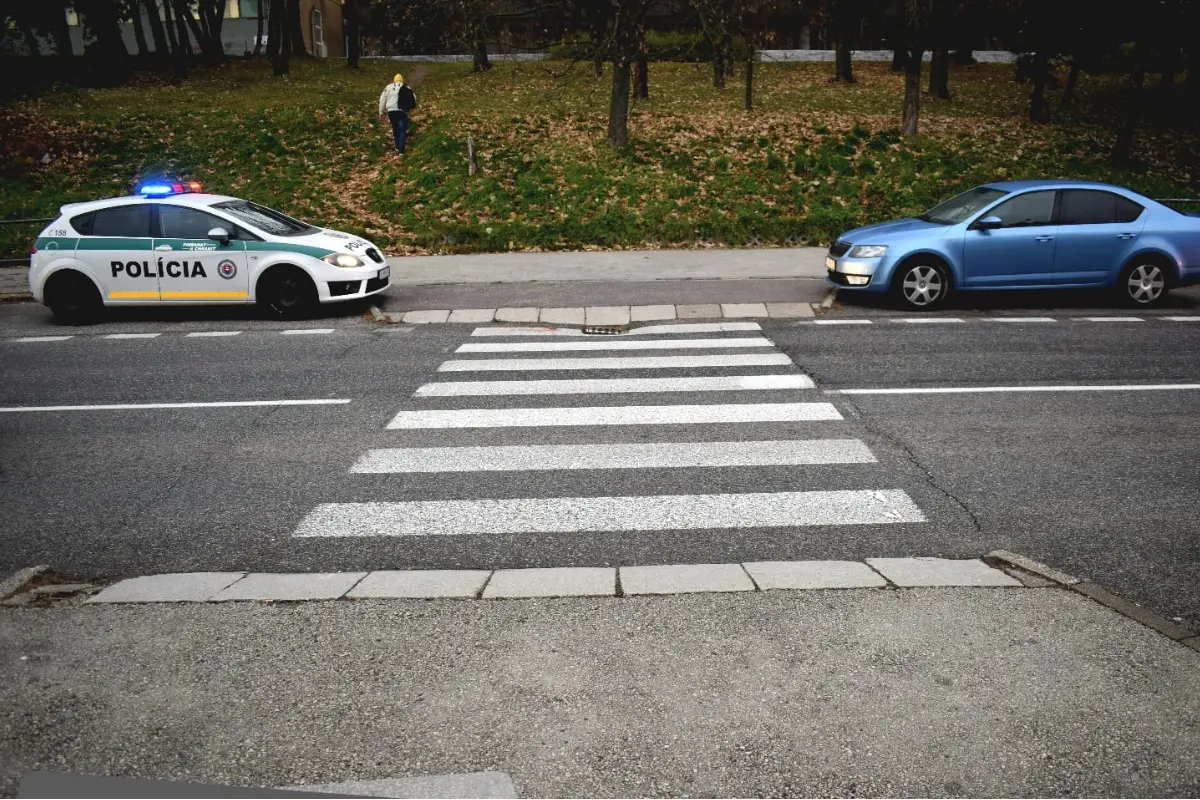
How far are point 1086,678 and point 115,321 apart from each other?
41.4ft

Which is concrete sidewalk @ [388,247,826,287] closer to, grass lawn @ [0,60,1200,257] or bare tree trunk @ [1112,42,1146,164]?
grass lawn @ [0,60,1200,257]

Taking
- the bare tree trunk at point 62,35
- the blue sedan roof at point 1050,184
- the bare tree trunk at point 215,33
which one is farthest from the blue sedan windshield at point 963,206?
the bare tree trunk at point 62,35

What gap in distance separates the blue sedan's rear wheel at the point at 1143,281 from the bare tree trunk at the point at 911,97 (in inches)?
437

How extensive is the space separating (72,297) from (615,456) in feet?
30.4

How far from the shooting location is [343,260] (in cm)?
1247

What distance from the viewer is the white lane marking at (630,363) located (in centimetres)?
995

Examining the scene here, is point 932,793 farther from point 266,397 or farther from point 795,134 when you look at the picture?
point 795,134

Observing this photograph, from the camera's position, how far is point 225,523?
609cm

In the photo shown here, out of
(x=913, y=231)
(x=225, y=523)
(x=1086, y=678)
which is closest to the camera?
(x=1086, y=678)

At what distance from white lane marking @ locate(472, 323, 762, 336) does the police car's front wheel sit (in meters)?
2.40

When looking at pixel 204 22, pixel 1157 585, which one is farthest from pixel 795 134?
pixel 204 22

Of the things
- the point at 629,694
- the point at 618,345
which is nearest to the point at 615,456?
the point at 629,694

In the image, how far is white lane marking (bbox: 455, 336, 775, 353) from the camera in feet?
35.5

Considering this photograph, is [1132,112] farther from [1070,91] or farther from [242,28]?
[242,28]
